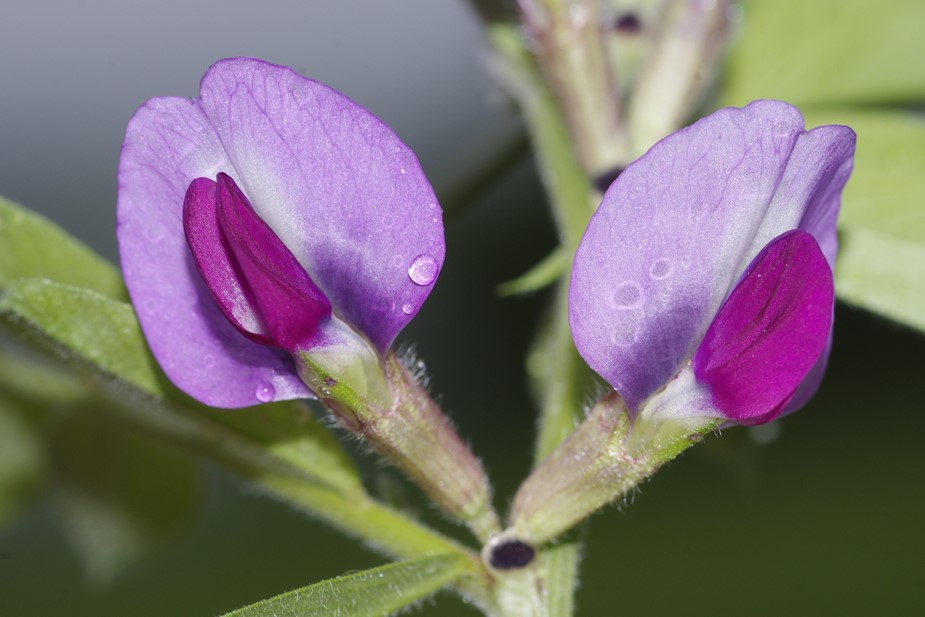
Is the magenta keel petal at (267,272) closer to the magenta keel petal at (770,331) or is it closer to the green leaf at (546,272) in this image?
the magenta keel petal at (770,331)

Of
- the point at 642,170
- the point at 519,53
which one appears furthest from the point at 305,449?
the point at 519,53

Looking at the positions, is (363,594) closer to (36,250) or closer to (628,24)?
(36,250)

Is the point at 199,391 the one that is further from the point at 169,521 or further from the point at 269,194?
the point at 169,521

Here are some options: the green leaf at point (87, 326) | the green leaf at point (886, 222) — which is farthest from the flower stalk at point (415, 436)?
the green leaf at point (886, 222)

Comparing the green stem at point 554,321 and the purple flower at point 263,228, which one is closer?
the purple flower at point 263,228

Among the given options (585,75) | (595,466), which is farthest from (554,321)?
(595,466)

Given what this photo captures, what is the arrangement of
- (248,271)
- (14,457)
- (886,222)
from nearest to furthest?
(248,271) → (886,222) → (14,457)
